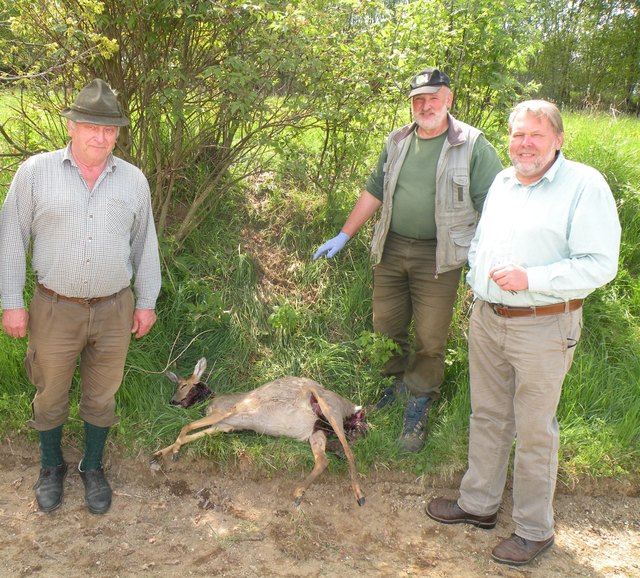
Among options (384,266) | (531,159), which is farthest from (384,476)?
(531,159)

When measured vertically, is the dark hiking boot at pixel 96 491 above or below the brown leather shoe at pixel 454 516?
below

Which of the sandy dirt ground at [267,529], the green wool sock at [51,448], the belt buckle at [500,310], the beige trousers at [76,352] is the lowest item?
the sandy dirt ground at [267,529]

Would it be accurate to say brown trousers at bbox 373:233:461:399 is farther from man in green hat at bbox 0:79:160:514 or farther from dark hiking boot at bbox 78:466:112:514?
dark hiking boot at bbox 78:466:112:514

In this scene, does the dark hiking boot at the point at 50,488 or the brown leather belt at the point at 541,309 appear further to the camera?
the dark hiking boot at the point at 50,488

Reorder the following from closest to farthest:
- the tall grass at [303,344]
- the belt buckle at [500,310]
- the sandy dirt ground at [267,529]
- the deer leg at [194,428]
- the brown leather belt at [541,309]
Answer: the brown leather belt at [541,309], the belt buckle at [500,310], the sandy dirt ground at [267,529], the deer leg at [194,428], the tall grass at [303,344]

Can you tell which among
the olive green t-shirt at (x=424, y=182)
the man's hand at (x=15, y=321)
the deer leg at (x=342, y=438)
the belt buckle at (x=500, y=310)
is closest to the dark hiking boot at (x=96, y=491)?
the man's hand at (x=15, y=321)

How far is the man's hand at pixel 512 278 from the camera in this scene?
2783 millimetres

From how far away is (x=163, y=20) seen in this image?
13.7ft

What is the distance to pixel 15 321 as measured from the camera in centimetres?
321

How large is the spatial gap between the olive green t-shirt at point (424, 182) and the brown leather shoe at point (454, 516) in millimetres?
1709

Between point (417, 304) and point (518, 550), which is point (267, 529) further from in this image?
point (417, 304)

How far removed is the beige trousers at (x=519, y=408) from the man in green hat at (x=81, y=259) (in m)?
2.00

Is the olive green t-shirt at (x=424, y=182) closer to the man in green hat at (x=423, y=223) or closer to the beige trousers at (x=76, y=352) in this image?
the man in green hat at (x=423, y=223)

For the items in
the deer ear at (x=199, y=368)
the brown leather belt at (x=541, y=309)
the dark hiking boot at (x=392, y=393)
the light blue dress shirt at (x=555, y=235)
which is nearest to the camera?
the light blue dress shirt at (x=555, y=235)
